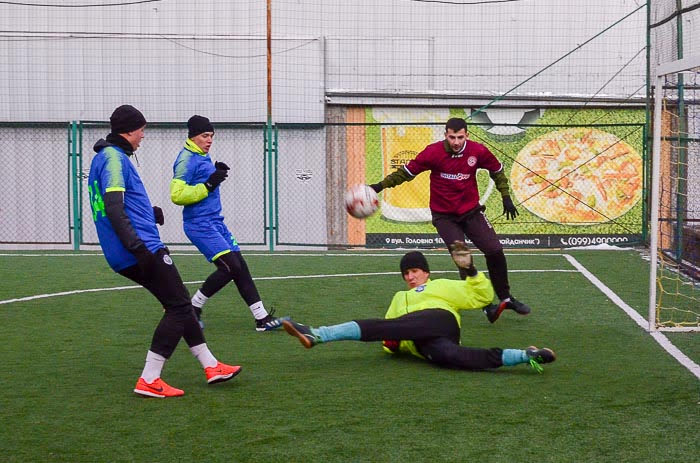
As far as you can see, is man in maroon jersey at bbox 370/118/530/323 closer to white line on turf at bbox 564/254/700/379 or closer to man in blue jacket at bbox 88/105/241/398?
white line on turf at bbox 564/254/700/379

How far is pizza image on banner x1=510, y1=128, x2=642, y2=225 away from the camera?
21.0m

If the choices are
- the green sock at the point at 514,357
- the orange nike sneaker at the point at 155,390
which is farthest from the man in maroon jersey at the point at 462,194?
the orange nike sneaker at the point at 155,390

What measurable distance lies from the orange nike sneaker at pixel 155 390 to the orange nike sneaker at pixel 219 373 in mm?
273

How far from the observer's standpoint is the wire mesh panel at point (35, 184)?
72.6 feet

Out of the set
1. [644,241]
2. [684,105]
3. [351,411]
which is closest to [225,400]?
[351,411]

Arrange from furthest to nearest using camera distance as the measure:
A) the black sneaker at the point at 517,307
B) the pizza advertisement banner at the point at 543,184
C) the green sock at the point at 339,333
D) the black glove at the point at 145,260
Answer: the pizza advertisement banner at the point at 543,184 < the black sneaker at the point at 517,307 < the green sock at the point at 339,333 < the black glove at the point at 145,260

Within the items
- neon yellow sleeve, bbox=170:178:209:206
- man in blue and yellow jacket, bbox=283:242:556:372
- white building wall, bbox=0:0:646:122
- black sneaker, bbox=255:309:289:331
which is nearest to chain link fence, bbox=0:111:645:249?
white building wall, bbox=0:0:646:122

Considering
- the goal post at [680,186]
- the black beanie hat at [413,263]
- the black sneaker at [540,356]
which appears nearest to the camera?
the black sneaker at [540,356]

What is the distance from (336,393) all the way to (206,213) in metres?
3.27

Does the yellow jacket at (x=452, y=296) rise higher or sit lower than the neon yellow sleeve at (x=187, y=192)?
lower

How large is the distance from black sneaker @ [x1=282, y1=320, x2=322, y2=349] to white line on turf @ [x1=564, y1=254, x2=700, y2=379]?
270cm

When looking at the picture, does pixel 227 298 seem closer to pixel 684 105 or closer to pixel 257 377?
pixel 257 377

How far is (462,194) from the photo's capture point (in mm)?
10367

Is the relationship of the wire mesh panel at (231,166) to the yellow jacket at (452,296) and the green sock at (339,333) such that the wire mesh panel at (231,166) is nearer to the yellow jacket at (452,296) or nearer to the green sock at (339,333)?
the yellow jacket at (452,296)
